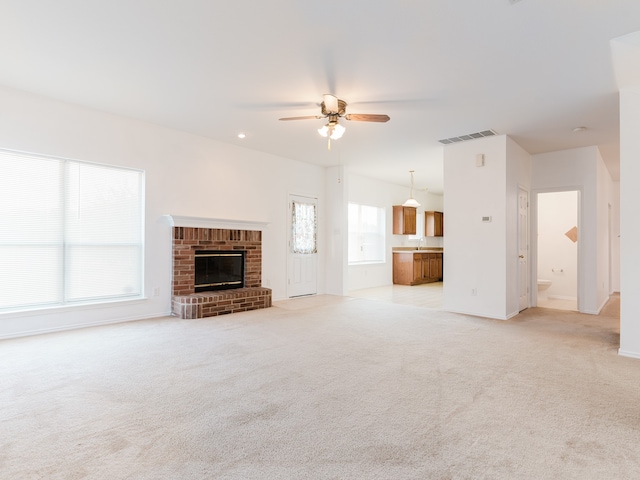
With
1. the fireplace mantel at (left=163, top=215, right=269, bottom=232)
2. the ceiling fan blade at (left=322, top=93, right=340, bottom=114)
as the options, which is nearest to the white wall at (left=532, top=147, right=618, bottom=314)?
the ceiling fan blade at (left=322, top=93, right=340, bottom=114)

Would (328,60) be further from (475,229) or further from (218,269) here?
(218,269)

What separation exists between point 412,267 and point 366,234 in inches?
62.1

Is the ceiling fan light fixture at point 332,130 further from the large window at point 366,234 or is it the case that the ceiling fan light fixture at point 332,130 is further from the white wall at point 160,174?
the large window at point 366,234

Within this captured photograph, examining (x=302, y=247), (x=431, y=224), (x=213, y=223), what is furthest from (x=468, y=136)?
(x=431, y=224)

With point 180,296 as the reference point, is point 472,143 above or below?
above

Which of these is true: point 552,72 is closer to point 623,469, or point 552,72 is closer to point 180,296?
point 623,469

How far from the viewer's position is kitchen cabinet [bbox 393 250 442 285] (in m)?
9.66

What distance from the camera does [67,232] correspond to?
14.6 feet

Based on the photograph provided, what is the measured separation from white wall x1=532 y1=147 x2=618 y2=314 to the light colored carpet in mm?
2205

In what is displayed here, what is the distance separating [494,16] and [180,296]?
495 centimetres

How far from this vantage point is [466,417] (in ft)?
7.38

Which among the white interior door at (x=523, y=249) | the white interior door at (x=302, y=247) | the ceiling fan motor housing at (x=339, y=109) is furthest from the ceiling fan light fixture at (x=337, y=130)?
the white interior door at (x=523, y=249)

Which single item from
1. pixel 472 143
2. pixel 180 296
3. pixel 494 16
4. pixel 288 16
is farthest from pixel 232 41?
pixel 472 143

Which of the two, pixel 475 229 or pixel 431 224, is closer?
pixel 475 229
